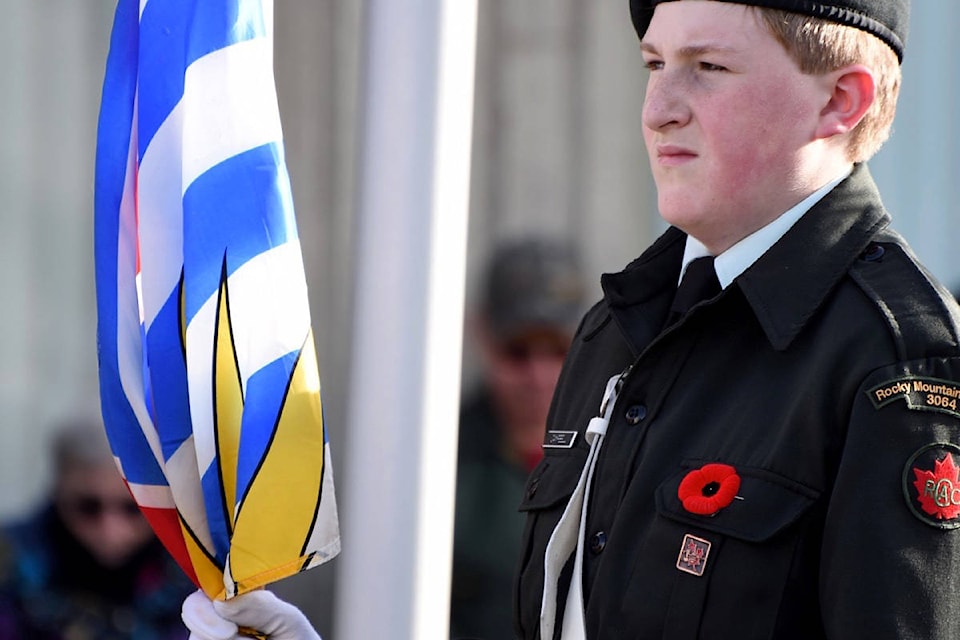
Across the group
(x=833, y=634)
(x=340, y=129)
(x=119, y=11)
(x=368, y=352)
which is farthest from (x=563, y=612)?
(x=340, y=129)

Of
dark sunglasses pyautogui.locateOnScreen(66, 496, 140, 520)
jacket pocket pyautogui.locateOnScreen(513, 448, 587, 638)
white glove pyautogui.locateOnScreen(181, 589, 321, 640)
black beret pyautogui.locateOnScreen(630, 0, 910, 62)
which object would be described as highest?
black beret pyautogui.locateOnScreen(630, 0, 910, 62)

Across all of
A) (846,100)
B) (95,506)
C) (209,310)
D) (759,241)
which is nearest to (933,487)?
(759,241)

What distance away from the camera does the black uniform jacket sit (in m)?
1.34

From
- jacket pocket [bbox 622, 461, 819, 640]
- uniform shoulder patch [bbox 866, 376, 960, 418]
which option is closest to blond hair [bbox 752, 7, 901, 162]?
uniform shoulder patch [bbox 866, 376, 960, 418]

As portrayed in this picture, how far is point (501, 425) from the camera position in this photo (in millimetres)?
3334

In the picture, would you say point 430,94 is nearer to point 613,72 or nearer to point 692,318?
point 692,318

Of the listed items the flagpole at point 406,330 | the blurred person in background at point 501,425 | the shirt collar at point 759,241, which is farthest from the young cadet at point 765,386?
the blurred person in background at point 501,425

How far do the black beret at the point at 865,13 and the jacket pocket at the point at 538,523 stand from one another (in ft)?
1.90

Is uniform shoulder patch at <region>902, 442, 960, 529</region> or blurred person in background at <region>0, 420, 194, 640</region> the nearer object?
uniform shoulder patch at <region>902, 442, 960, 529</region>

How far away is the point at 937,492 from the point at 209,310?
0.94 meters

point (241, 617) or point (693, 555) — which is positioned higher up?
point (693, 555)

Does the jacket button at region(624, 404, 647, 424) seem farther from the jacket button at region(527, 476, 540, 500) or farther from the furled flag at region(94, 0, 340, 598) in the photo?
the furled flag at region(94, 0, 340, 598)

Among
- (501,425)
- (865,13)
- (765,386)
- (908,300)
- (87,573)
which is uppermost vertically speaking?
(865,13)

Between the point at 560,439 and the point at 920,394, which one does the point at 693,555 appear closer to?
the point at 920,394
